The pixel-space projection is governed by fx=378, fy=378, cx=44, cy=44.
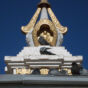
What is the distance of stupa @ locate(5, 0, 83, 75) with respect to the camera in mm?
16750

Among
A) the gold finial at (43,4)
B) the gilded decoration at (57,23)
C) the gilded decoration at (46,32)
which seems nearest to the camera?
the gilded decoration at (46,32)

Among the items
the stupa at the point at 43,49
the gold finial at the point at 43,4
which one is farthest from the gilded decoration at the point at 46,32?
the gold finial at the point at 43,4

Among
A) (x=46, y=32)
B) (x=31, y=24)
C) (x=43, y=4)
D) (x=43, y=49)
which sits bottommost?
(x=43, y=49)

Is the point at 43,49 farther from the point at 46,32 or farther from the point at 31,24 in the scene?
the point at 31,24

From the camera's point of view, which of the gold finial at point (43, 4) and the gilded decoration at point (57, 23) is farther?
the gold finial at point (43, 4)

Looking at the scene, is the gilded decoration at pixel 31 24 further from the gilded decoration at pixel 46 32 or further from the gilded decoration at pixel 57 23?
the gilded decoration at pixel 57 23

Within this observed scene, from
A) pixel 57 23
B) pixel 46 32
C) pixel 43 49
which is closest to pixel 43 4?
pixel 57 23

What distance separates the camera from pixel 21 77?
19.4 ft

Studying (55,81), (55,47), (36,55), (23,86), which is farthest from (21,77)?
(55,47)

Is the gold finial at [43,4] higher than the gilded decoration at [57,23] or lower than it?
higher

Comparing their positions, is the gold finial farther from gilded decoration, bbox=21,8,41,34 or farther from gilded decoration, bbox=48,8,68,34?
gilded decoration, bbox=21,8,41,34

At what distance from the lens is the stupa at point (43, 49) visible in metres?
16.8

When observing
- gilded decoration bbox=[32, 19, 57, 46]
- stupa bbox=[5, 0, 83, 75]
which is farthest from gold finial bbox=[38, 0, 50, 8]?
gilded decoration bbox=[32, 19, 57, 46]

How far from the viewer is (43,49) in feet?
57.3
